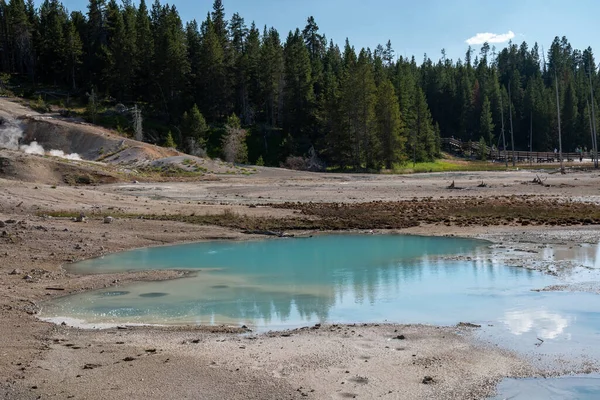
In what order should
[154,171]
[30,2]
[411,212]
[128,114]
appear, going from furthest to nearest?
[30,2] → [128,114] → [154,171] → [411,212]

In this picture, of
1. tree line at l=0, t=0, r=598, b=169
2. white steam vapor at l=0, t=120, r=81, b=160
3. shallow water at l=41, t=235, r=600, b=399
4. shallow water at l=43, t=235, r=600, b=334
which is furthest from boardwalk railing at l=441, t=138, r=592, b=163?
shallow water at l=43, t=235, r=600, b=334

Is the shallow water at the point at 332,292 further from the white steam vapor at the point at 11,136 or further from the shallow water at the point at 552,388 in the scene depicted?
the white steam vapor at the point at 11,136

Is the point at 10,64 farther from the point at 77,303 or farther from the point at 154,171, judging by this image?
the point at 77,303

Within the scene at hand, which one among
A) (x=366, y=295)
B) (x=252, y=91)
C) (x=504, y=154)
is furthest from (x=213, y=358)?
(x=504, y=154)

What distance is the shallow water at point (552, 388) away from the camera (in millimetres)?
9086

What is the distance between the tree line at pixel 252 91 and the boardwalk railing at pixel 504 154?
854 cm

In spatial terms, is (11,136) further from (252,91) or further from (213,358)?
(213,358)

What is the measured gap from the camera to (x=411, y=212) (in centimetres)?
3322

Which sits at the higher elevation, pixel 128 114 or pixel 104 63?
pixel 104 63

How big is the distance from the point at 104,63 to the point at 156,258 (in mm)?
83660

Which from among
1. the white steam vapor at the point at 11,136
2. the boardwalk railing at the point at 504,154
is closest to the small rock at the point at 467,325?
the white steam vapor at the point at 11,136

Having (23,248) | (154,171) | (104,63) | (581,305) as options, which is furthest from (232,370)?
(104,63)

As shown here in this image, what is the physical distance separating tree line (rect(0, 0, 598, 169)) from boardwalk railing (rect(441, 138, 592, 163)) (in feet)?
28.0

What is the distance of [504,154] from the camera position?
345 feet
